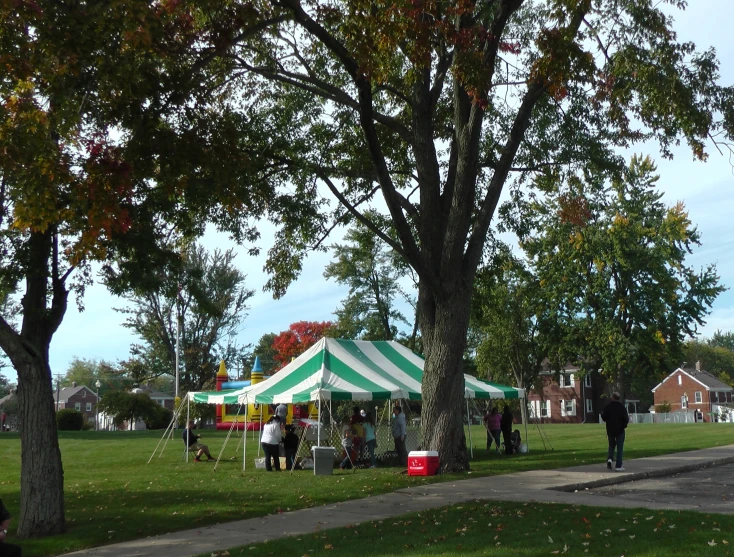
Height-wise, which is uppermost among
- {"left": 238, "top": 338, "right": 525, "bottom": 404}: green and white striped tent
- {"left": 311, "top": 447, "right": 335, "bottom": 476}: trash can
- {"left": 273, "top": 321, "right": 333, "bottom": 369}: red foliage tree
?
{"left": 273, "top": 321, "right": 333, "bottom": 369}: red foliage tree

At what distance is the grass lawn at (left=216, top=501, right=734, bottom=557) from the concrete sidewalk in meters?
0.65

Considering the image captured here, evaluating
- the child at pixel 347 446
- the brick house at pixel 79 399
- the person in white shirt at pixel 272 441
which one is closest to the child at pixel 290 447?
the person in white shirt at pixel 272 441

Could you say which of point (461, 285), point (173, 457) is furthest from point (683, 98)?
point (173, 457)

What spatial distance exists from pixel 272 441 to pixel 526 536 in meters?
12.6

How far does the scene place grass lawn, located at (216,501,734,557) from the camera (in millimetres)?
9039

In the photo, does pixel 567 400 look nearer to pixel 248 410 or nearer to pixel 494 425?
pixel 248 410

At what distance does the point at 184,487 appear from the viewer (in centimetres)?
1747

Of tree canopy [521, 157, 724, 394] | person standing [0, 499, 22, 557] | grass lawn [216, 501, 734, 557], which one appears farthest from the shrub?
person standing [0, 499, 22, 557]

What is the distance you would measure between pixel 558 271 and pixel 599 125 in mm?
39559

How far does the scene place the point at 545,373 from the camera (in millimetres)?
81875

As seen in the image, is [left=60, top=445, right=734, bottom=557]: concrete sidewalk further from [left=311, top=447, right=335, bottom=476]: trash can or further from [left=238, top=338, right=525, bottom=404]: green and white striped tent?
[left=238, top=338, right=525, bottom=404]: green and white striped tent

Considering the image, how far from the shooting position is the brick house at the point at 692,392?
312 feet

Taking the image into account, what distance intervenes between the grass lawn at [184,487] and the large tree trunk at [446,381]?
95 centimetres

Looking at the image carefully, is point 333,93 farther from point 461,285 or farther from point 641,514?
point 641,514
